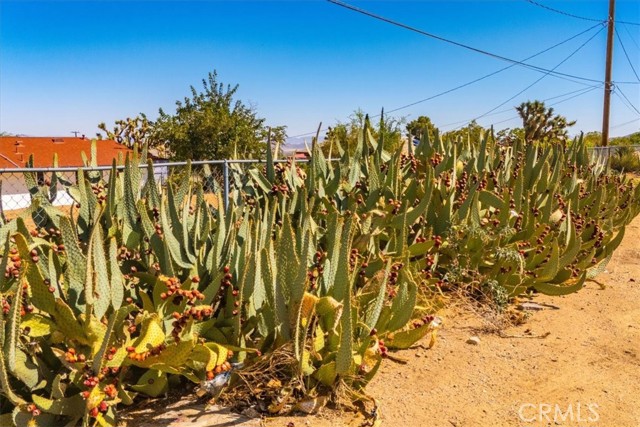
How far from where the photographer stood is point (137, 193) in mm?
3449

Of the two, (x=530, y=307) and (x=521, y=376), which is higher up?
(x=530, y=307)

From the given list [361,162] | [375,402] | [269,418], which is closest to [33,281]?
[269,418]

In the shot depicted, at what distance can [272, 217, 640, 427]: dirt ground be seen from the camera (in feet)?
9.26

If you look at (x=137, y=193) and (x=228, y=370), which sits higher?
(x=137, y=193)

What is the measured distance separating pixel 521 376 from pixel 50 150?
31459 mm

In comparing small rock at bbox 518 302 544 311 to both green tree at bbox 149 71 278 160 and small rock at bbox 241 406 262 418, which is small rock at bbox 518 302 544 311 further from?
green tree at bbox 149 71 278 160

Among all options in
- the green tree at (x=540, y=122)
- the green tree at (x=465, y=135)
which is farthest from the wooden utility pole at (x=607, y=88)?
the green tree at (x=465, y=135)

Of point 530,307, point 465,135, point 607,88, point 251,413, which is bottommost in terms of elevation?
point 251,413

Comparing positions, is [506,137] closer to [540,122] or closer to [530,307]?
[530,307]

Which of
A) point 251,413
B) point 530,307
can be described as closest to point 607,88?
point 530,307

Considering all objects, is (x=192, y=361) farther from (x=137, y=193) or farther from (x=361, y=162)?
(x=361, y=162)

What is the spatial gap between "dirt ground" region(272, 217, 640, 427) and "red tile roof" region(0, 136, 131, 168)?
25.1 metres

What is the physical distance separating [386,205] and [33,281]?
113 inches

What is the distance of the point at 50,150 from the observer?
30000 millimetres
